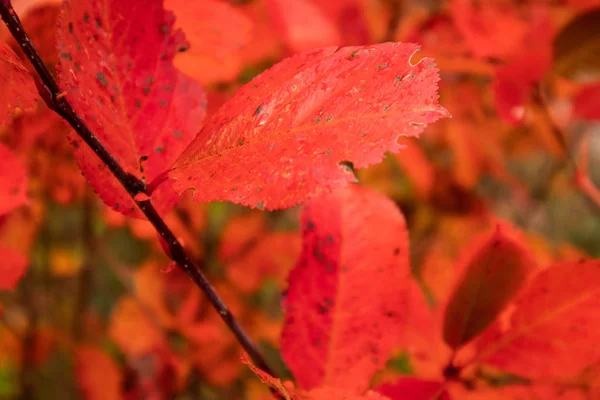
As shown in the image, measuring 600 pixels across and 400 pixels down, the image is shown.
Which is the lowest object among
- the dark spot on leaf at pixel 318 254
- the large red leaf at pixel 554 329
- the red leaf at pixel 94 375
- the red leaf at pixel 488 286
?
the red leaf at pixel 94 375

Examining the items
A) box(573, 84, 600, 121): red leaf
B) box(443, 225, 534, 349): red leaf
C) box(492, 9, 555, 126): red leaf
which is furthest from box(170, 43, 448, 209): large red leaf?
box(573, 84, 600, 121): red leaf

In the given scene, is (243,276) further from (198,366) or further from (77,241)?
(77,241)

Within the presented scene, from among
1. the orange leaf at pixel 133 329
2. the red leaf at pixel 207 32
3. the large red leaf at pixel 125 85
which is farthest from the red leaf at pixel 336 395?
the orange leaf at pixel 133 329

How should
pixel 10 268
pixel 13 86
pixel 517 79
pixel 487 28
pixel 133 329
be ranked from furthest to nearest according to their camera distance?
pixel 133 329 → pixel 487 28 → pixel 517 79 → pixel 10 268 → pixel 13 86

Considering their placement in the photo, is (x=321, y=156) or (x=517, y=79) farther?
(x=517, y=79)

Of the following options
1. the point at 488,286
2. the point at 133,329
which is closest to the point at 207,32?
the point at 488,286

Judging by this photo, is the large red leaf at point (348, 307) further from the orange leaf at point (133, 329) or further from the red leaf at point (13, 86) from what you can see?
the orange leaf at point (133, 329)

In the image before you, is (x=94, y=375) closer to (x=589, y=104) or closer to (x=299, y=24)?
(x=299, y=24)
